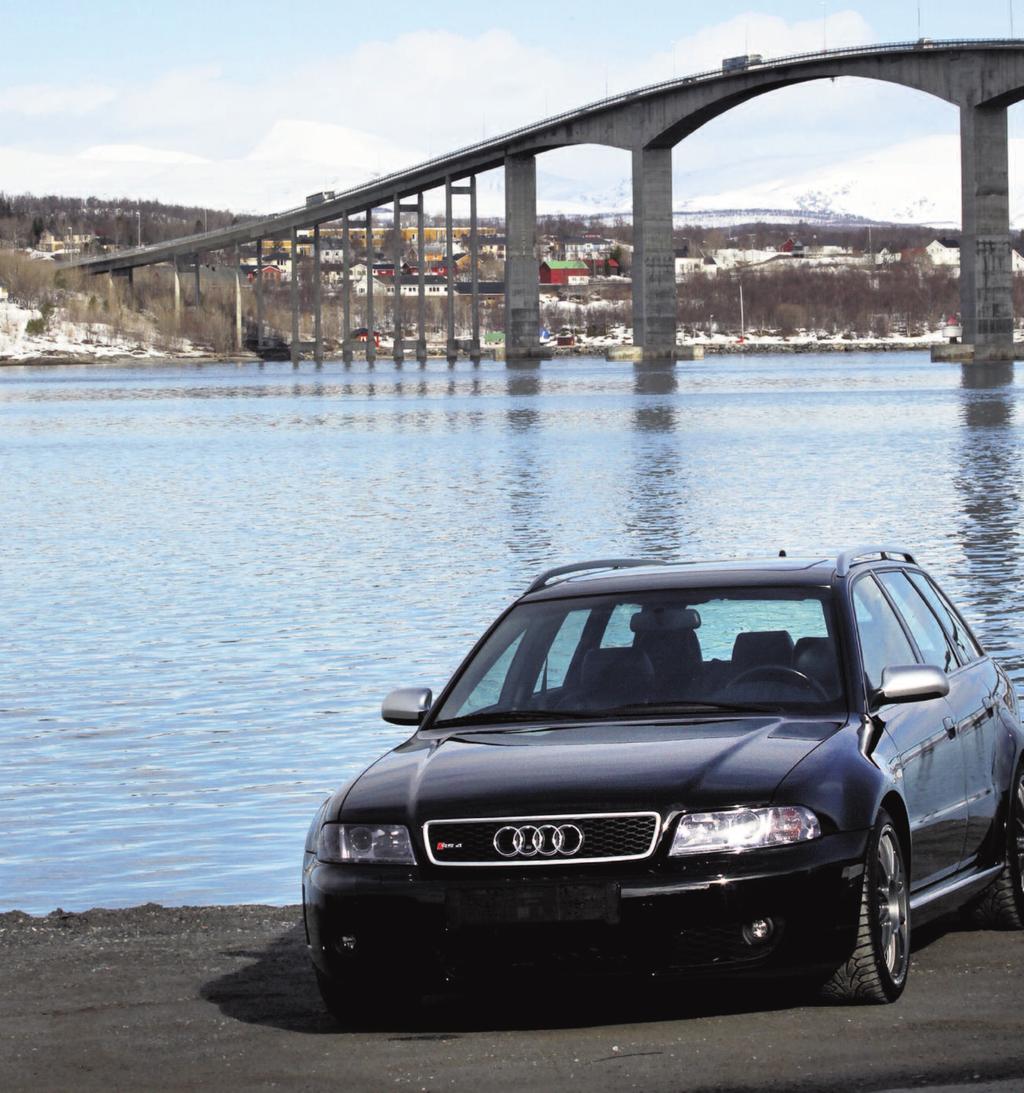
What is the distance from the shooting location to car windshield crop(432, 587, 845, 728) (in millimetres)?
7031

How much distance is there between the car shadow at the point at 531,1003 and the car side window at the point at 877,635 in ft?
3.54

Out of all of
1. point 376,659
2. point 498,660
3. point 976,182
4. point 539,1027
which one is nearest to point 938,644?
point 498,660

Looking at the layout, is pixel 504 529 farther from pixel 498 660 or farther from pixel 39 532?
pixel 498 660

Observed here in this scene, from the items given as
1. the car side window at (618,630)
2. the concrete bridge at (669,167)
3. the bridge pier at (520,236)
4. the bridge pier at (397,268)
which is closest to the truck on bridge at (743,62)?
the concrete bridge at (669,167)

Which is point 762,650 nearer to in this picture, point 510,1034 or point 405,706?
point 405,706

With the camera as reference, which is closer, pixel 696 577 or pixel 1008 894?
pixel 696 577

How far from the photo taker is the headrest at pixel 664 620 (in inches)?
289

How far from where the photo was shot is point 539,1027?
253 inches

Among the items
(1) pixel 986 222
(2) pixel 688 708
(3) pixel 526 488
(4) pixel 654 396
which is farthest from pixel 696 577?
(1) pixel 986 222

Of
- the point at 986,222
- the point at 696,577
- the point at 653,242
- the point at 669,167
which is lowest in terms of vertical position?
the point at 696,577

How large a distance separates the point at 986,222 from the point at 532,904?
356ft

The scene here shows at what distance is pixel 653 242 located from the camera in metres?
131

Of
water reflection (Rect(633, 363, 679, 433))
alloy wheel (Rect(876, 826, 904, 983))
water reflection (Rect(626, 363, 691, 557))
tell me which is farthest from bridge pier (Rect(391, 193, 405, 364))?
alloy wheel (Rect(876, 826, 904, 983))

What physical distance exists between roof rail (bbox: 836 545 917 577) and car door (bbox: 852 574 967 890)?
0.22ft
